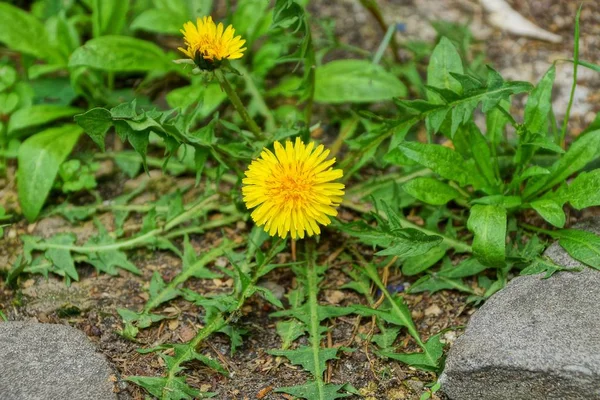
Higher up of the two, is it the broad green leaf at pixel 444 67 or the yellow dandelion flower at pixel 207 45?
the yellow dandelion flower at pixel 207 45

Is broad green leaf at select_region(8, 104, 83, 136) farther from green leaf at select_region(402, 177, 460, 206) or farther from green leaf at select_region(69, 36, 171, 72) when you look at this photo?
green leaf at select_region(402, 177, 460, 206)

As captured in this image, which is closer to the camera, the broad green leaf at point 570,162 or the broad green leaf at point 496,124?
the broad green leaf at point 570,162


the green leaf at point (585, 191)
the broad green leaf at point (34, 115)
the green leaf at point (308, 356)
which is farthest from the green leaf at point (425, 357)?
the broad green leaf at point (34, 115)

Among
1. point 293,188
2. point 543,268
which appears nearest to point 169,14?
point 293,188

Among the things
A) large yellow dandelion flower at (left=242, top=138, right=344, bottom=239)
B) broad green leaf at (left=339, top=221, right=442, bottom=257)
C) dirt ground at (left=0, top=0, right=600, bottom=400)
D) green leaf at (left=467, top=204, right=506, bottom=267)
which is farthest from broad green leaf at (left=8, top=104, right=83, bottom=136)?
green leaf at (left=467, top=204, right=506, bottom=267)

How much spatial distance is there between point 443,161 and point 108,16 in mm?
2012

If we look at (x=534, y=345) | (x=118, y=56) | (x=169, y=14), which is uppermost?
(x=169, y=14)

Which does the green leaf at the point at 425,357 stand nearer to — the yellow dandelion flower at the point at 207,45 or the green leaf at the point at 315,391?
the green leaf at the point at 315,391

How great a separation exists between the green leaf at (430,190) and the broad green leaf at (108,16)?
74.5 inches

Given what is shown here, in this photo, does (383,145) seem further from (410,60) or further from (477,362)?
(477,362)

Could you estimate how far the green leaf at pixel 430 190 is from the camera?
2.99 metres

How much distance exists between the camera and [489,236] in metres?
2.78

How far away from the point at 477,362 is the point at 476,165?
3.19 feet

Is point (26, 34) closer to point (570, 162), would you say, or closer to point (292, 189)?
point (292, 189)
